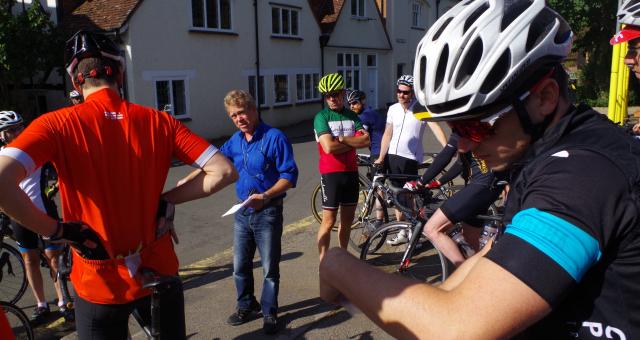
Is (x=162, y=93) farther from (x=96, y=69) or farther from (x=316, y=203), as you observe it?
(x=96, y=69)

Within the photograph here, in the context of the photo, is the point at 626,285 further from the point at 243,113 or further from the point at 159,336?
the point at 243,113

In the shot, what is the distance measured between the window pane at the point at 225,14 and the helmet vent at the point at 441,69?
18.0 meters

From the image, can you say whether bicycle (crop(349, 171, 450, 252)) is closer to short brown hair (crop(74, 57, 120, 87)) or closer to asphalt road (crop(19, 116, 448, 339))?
asphalt road (crop(19, 116, 448, 339))

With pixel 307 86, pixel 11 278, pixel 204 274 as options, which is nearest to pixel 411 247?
pixel 204 274

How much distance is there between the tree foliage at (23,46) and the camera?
41.4 feet

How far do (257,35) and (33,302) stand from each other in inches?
633

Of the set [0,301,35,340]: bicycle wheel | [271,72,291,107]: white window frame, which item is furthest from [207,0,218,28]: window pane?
[0,301,35,340]: bicycle wheel

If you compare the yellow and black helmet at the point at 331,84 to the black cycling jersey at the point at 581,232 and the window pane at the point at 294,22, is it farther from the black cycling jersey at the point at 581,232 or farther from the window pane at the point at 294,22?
the window pane at the point at 294,22

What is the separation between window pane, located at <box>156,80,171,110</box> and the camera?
16009mm

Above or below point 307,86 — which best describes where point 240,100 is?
below

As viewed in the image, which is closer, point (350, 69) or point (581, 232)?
point (581, 232)

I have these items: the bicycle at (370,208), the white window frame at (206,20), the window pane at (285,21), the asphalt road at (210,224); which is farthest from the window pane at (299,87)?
the bicycle at (370,208)

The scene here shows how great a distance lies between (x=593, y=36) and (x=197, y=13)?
838 inches

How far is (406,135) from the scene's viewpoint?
609 centimetres
